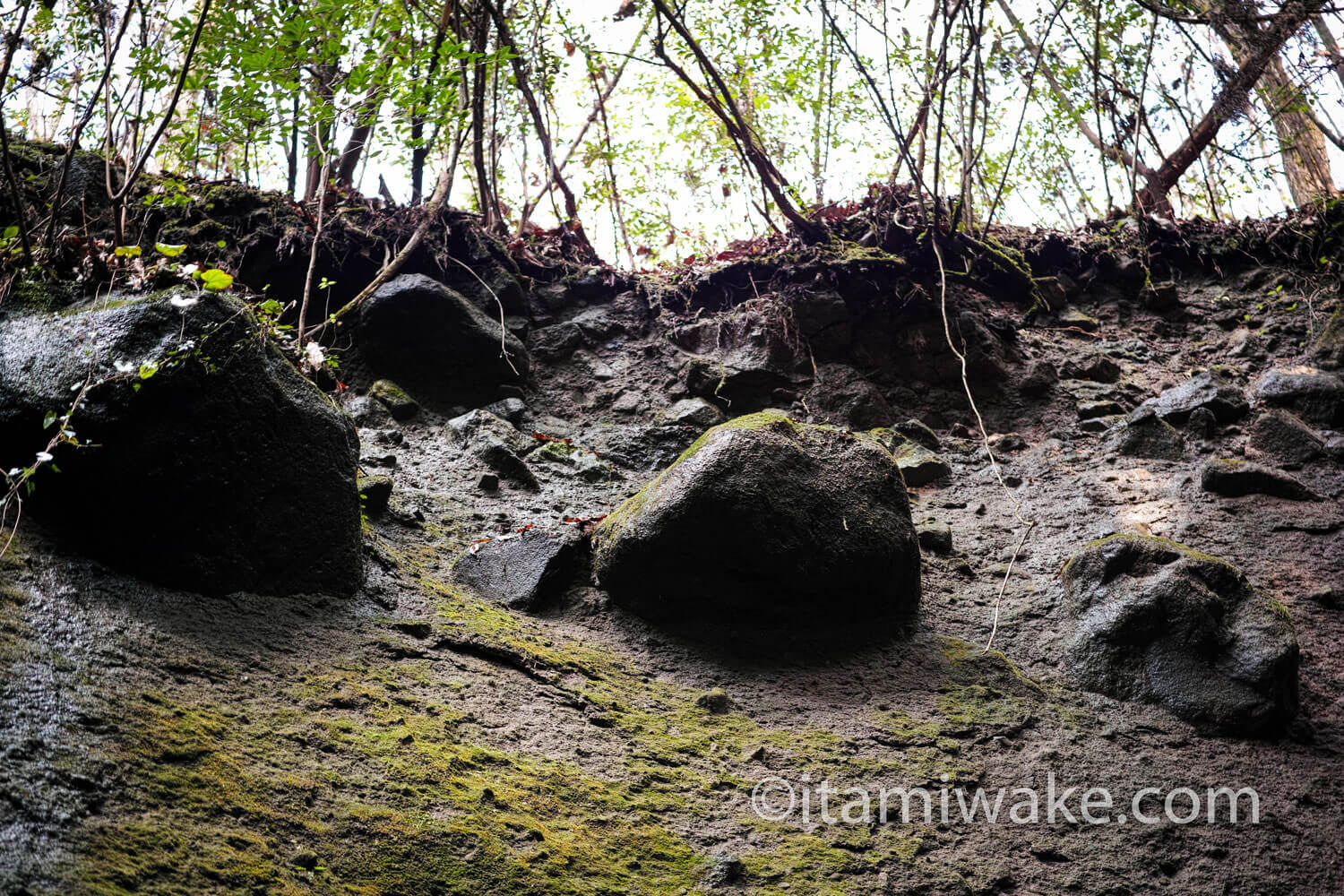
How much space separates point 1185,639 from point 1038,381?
310 cm

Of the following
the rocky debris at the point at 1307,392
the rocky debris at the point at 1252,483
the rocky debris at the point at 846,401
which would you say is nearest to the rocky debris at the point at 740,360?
the rocky debris at the point at 846,401

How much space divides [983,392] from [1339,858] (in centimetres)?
413

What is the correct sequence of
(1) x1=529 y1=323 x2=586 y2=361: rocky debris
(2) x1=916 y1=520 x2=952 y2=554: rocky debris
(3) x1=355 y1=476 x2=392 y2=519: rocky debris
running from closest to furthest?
(3) x1=355 y1=476 x2=392 y2=519: rocky debris
(2) x1=916 y1=520 x2=952 y2=554: rocky debris
(1) x1=529 y1=323 x2=586 y2=361: rocky debris

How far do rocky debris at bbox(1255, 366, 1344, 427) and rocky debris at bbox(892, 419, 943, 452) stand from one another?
7.42ft

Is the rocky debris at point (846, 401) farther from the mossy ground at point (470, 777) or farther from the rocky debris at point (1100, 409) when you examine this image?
the mossy ground at point (470, 777)

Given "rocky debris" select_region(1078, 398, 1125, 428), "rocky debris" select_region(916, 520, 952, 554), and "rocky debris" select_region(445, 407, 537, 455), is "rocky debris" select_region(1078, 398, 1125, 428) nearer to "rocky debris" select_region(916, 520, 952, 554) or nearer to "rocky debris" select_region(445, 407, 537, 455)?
"rocky debris" select_region(916, 520, 952, 554)

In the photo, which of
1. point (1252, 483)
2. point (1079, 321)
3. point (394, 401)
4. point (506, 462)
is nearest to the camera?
point (1252, 483)

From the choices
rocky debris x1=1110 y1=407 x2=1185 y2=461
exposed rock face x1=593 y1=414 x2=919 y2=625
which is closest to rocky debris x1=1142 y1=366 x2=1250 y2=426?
rocky debris x1=1110 y1=407 x2=1185 y2=461

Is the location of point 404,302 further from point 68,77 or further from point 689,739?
point 689,739

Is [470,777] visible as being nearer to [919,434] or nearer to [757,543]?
[757,543]

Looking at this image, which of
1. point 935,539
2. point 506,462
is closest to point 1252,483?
point 935,539

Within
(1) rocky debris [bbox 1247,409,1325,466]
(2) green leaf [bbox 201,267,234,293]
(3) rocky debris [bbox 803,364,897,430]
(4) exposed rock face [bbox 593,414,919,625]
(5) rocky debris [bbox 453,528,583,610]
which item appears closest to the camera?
(2) green leaf [bbox 201,267,234,293]

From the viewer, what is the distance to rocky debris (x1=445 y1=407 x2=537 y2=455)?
18.4ft

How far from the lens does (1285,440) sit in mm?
5234
